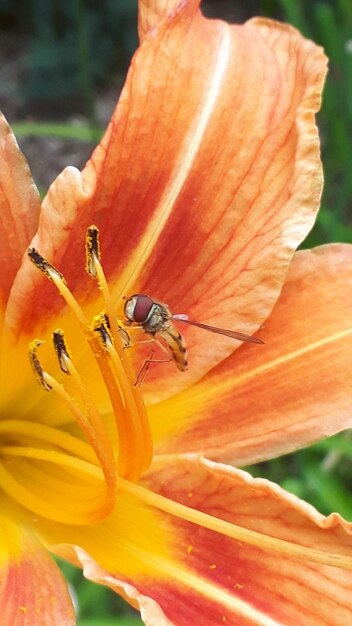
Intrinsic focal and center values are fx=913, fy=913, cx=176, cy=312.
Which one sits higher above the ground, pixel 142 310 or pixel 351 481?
pixel 142 310

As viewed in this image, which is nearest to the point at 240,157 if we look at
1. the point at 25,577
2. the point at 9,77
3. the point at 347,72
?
the point at 25,577

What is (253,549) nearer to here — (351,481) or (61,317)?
(61,317)

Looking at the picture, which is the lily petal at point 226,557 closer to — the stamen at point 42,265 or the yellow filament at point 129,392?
the yellow filament at point 129,392

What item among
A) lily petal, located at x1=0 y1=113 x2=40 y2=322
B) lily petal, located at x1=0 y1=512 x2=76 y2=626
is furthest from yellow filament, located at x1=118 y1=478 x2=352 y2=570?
lily petal, located at x1=0 y1=113 x2=40 y2=322

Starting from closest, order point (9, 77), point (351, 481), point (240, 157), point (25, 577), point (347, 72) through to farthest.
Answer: point (25, 577) → point (240, 157) → point (347, 72) → point (351, 481) → point (9, 77)

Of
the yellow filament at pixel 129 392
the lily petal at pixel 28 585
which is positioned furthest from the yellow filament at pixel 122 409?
the lily petal at pixel 28 585

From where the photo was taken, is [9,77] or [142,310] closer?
[142,310]

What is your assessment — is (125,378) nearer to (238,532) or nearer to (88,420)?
(88,420)
